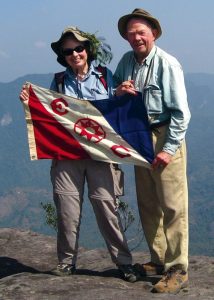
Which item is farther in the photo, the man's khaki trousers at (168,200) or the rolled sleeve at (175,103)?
the man's khaki trousers at (168,200)

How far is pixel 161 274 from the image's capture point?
7.38m

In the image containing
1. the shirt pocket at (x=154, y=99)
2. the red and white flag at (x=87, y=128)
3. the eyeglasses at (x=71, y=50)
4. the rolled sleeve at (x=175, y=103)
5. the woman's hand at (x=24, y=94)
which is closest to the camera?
the rolled sleeve at (x=175, y=103)

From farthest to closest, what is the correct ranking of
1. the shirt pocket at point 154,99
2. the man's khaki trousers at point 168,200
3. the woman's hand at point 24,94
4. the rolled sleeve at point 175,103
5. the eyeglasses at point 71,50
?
the woman's hand at point 24,94 < the man's khaki trousers at point 168,200 < the eyeglasses at point 71,50 < the shirt pocket at point 154,99 < the rolled sleeve at point 175,103

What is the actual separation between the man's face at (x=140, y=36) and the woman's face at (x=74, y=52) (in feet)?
2.12

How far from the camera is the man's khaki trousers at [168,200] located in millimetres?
6586

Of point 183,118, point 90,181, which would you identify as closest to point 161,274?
point 90,181

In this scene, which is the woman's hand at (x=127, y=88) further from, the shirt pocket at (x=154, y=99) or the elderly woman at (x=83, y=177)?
the elderly woman at (x=83, y=177)

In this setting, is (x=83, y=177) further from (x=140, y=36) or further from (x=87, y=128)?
(x=140, y=36)

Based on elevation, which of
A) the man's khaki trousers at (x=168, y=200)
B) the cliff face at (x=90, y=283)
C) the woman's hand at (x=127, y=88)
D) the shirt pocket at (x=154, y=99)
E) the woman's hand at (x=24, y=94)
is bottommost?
the cliff face at (x=90, y=283)

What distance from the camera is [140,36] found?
6191 mm

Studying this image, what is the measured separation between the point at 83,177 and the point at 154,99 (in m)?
1.50

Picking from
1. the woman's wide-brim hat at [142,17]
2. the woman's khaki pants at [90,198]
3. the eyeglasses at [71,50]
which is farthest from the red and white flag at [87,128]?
the woman's wide-brim hat at [142,17]

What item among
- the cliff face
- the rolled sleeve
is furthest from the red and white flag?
the cliff face

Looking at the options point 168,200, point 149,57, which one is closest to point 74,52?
point 149,57
